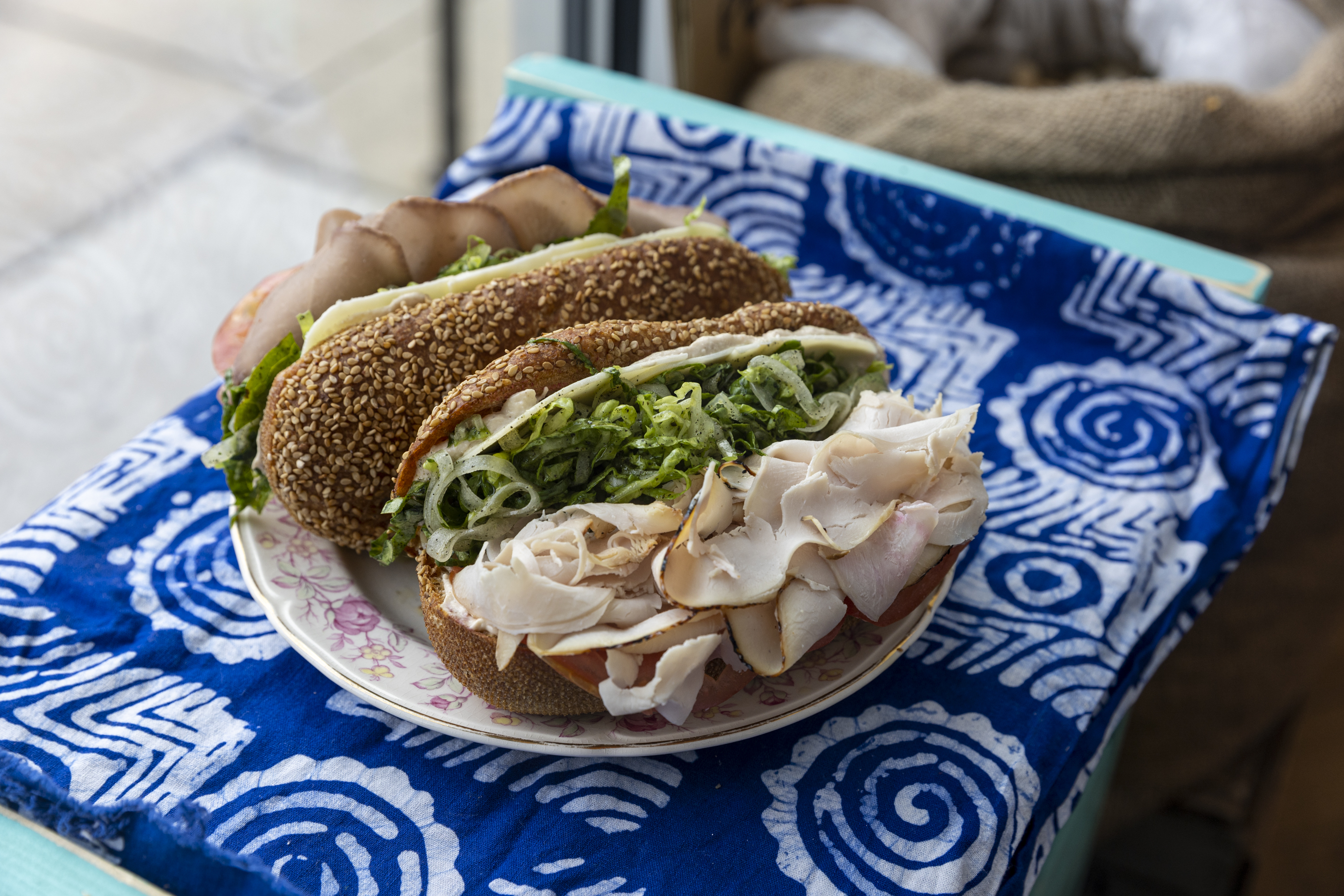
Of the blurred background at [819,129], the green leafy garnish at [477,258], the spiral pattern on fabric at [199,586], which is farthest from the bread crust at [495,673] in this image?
the blurred background at [819,129]

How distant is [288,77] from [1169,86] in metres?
2.31

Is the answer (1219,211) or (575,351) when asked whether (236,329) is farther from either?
(1219,211)

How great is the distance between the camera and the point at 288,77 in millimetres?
3051

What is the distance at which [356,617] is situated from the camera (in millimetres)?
1119

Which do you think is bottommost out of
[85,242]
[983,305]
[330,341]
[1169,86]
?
[85,242]

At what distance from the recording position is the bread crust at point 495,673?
97 cm

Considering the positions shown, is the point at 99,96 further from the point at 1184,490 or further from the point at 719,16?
the point at 1184,490

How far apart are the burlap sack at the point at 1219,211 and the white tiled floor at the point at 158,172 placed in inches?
61.3

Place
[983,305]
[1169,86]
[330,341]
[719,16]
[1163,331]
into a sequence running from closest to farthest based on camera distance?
[330,341] → [1163,331] → [983,305] → [1169,86] → [719,16]

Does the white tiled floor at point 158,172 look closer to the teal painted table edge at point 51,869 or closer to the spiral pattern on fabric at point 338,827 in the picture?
the teal painted table edge at point 51,869

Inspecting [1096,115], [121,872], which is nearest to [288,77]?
[1096,115]

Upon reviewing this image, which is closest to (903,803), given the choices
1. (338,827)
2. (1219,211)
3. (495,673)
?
(495,673)

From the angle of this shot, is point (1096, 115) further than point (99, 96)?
No

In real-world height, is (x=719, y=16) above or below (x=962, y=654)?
above
